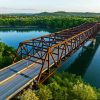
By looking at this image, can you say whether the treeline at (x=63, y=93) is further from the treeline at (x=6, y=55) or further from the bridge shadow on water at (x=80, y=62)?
the bridge shadow on water at (x=80, y=62)

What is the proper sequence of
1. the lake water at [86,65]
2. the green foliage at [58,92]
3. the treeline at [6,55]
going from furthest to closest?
the lake water at [86,65]
the treeline at [6,55]
the green foliage at [58,92]

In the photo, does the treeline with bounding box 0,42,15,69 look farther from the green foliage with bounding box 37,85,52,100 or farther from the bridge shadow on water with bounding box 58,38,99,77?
the green foliage with bounding box 37,85,52,100

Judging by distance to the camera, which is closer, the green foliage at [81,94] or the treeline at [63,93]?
the treeline at [63,93]

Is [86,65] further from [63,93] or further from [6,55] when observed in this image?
[63,93]

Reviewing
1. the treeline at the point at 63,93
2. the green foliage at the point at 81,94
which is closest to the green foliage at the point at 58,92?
the treeline at the point at 63,93

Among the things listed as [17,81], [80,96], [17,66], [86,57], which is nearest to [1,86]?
[17,81]

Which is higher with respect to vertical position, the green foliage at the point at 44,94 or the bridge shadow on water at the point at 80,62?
the green foliage at the point at 44,94

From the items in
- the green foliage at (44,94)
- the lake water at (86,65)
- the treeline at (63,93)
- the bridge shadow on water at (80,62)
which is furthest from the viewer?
the bridge shadow on water at (80,62)

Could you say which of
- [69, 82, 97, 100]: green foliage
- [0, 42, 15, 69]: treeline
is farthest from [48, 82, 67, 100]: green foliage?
[0, 42, 15, 69]: treeline

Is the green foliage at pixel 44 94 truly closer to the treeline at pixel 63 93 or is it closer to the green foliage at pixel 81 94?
the treeline at pixel 63 93
